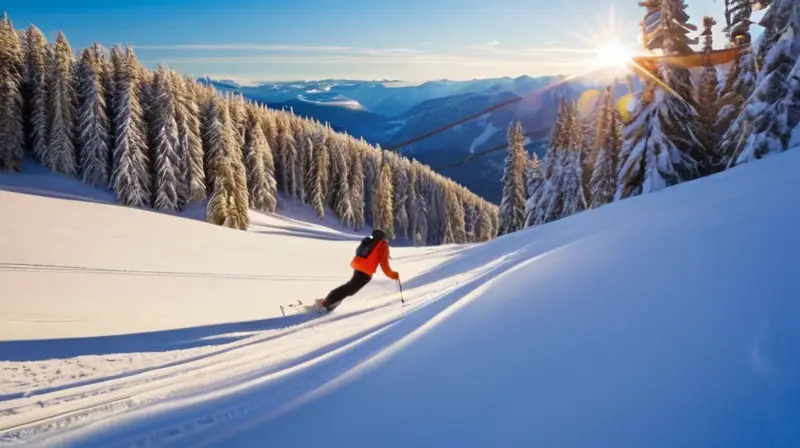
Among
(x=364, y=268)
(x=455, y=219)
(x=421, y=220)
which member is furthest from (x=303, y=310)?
(x=455, y=219)

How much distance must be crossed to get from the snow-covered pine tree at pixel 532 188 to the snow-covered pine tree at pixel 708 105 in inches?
644

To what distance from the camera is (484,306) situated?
5.29 meters

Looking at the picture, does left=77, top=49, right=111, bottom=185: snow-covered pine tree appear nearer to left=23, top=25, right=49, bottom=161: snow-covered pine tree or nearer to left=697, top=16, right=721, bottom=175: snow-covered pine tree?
left=23, top=25, right=49, bottom=161: snow-covered pine tree

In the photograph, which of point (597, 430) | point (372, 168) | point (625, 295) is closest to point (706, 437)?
point (597, 430)

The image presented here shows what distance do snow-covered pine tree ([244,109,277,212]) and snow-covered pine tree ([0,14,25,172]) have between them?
1899 centimetres

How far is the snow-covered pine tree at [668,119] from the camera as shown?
19141 mm

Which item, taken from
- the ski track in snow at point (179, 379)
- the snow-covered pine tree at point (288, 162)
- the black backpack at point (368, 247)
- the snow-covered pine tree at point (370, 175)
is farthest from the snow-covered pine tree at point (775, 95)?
the snow-covered pine tree at point (370, 175)

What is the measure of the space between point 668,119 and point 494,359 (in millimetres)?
19759

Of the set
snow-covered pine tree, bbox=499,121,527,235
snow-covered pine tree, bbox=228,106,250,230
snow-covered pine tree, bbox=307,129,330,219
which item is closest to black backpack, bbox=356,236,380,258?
snow-covered pine tree, bbox=228,106,250,230

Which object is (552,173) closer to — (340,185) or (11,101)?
(340,185)

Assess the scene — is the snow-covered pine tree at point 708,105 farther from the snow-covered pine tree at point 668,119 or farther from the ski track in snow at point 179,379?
the ski track in snow at point 179,379

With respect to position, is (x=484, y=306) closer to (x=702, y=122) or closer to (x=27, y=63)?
(x=702, y=122)

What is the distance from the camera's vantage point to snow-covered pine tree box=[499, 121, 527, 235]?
45781 mm

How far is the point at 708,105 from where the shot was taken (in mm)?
25031
